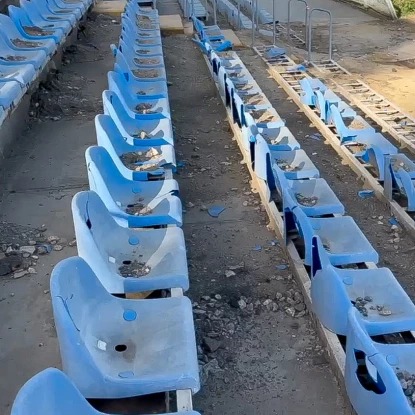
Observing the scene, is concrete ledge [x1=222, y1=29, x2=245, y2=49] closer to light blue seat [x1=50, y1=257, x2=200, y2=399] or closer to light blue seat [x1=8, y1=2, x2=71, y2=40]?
light blue seat [x1=8, y1=2, x2=71, y2=40]

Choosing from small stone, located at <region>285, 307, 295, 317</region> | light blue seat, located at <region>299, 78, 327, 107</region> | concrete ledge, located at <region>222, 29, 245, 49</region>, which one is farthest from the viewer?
concrete ledge, located at <region>222, 29, 245, 49</region>

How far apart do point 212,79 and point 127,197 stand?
4812mm

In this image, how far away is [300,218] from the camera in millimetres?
3887

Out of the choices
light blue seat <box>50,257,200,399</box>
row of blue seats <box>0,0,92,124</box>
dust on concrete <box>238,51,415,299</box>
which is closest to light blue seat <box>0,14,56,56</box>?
row of blue seats <box>0,0,92,124</box>

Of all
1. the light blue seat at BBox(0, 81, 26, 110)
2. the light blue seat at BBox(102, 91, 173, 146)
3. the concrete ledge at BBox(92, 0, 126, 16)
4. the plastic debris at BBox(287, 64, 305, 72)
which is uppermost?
the light blue seat at BBox(0, 81, 26, 110)

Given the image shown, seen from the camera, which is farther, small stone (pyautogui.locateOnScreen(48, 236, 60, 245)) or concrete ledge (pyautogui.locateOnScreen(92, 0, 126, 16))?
concrete ledge (pyautogui.locateOnScreen(92, 0, 126, 16))

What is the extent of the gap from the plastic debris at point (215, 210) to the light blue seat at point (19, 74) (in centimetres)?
181

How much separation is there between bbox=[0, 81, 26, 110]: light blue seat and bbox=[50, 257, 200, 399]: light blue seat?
2389 millimetres

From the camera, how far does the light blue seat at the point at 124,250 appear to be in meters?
3.10

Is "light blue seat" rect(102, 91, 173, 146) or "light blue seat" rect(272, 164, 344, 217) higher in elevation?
"light blue seat" rect(102, 91, 173, 146)

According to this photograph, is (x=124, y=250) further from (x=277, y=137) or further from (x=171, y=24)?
(x=171, y=24)

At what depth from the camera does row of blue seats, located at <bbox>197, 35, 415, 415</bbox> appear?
2576mm

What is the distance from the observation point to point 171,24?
12406 mm

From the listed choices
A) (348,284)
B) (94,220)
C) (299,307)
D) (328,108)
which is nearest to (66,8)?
(328,108)
